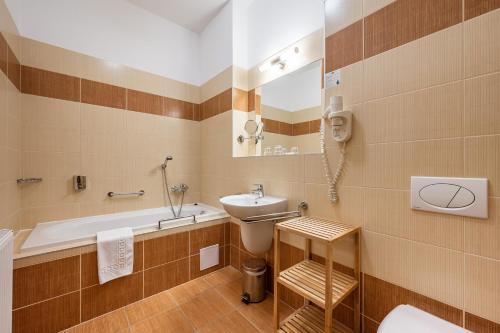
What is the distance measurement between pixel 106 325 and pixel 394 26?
2.44 metres

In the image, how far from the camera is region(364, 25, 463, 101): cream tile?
843 mm

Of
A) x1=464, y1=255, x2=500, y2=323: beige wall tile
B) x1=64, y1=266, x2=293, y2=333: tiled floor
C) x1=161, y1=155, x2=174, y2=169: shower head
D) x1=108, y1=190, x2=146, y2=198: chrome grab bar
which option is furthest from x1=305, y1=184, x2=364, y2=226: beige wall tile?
x1=108, y1=190, x2=146, y2=198: chrome grab bar

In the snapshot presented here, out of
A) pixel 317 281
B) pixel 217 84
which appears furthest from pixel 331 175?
pixel 217 84

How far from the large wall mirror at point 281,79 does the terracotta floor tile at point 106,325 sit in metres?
1.58

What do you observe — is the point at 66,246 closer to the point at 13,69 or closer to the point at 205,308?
the point at 205,308

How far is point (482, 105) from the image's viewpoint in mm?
780

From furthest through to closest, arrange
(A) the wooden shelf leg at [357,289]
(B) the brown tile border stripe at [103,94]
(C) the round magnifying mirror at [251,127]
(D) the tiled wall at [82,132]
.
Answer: (C) the round magnifying mirror at [251,127] < (B) the brown tile border stripe at [103,94] < (D) the tiled wall at [82,132] < (A) the wooden shelf leg at [357,289]

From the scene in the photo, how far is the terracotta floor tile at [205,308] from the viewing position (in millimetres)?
1393

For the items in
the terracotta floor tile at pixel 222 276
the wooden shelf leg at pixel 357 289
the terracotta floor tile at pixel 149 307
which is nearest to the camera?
the wooden shelf leg at pixel 357 289

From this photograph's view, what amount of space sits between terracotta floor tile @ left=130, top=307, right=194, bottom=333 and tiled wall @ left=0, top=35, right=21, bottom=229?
1.11 meters

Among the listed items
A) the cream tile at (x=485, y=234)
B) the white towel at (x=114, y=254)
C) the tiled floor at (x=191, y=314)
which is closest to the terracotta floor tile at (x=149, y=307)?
the tiled floor at (x=191, y=314)

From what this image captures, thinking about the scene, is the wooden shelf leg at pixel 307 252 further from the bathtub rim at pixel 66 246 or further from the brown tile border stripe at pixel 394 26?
the brown tile border stripe at pixel 394 26


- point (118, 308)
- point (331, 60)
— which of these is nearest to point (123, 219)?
point (118, 308)

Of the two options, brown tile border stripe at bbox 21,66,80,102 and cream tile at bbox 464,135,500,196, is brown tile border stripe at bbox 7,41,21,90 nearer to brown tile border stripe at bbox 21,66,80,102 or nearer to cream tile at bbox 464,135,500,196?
brown tile border stripe at bbox 21,66,80,102
